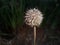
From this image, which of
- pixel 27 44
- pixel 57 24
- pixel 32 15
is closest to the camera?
pixel 32 15

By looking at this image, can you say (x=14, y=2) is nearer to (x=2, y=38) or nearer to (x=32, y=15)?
(x=2, y=38)

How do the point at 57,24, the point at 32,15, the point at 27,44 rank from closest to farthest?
1. the point at 32,15
2. the point at 27,44
3. the point at 57,24

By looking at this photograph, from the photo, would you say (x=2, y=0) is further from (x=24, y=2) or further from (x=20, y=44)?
(x=20, y=44)

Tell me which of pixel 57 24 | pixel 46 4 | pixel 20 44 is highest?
pixel 46 4

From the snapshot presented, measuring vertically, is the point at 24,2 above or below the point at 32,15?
above

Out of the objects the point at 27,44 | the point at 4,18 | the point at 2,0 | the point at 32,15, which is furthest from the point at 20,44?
the point at 32,15

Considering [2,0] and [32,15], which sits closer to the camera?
[32,15]
